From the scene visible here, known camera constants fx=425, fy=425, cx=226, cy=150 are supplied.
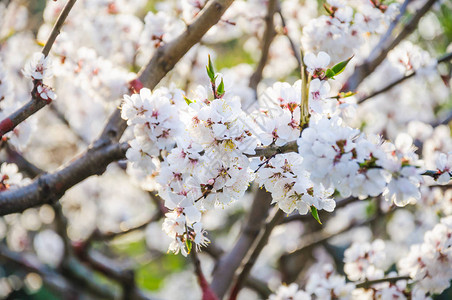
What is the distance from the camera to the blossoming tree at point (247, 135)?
988 mm

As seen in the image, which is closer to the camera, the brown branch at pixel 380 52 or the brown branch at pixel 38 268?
the brown branch at pixel 380 52

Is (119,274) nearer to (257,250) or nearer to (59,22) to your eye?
(257,250)

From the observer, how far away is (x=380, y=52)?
2.00 m

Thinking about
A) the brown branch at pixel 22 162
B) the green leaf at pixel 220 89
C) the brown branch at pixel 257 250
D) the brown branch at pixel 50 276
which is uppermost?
the green leaf at pixel 220 89

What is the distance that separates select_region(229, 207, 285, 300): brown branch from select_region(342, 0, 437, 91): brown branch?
79cm

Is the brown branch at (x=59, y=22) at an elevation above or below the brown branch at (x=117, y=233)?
above

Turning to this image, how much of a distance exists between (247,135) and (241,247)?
3.69ft

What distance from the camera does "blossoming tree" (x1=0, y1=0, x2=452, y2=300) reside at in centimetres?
99

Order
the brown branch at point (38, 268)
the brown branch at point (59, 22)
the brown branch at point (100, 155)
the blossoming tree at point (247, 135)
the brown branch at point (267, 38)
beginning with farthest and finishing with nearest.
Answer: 1. the brown branch at point (38, 268)
2. the brown branch at point (267, 38)
3. the brown branch at point (100, 155)
4. the brown branch at point (59, 22)
5. the blossoming tree at point (247, 135)

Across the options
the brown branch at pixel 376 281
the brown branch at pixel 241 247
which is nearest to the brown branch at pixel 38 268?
the brown branch at pixel 241 247

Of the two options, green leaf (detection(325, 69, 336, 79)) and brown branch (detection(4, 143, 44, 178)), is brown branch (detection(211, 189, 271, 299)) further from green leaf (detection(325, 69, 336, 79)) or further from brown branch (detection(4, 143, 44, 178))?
brown branch (detection(4, 143, 44, 178))

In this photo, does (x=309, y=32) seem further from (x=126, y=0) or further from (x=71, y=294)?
(x=71, y=294)

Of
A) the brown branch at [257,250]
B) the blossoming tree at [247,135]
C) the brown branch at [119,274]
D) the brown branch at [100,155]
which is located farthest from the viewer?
the brown branch at [119,274]

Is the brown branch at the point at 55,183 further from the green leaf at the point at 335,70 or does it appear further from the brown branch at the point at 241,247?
the brown branch at the point at 241,247
